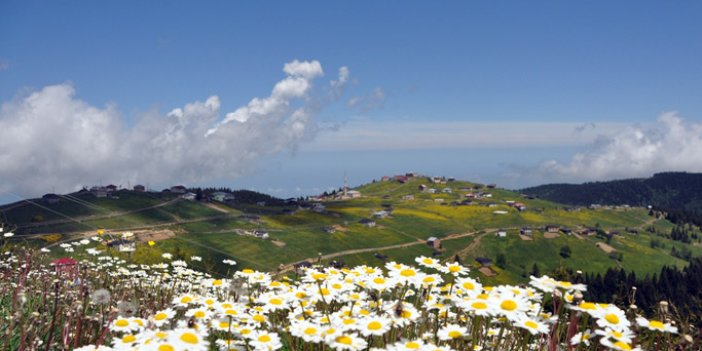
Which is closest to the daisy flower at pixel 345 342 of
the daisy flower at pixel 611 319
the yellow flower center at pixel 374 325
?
the yellow flower center at pixel 374 325

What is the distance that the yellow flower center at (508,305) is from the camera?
5681mm

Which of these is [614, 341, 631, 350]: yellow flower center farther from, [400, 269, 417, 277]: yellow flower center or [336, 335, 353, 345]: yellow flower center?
[336, 335, 353, 345]: yellow flower center

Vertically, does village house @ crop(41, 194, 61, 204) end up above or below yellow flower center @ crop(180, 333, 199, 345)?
below

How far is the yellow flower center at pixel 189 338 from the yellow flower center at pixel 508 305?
138 inches

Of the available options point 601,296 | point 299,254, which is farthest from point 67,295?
point 601,296

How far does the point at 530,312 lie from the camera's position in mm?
7180

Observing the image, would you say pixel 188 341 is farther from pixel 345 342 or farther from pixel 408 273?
pixel 408 273

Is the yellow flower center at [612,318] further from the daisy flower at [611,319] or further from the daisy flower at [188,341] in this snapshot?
the daisy flower at [188,341]

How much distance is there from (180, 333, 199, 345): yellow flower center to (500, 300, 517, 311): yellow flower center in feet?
11.5

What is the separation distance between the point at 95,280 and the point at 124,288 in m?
2.69

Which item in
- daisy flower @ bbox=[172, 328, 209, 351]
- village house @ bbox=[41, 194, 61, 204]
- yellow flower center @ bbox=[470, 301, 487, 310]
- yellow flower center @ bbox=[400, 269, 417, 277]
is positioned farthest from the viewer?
village house @ bbox=[41, 194, 61, 204]

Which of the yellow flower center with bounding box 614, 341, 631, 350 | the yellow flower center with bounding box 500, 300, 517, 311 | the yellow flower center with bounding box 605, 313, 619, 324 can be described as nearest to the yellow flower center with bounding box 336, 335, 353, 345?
the yellow flower center with bounding box 500, 300, 517, 311

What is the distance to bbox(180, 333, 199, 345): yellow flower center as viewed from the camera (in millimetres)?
5121

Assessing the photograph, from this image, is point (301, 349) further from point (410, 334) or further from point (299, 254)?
point (299, 254)
